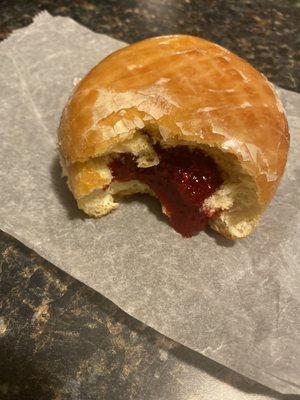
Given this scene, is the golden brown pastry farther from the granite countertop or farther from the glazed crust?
the granite countertop

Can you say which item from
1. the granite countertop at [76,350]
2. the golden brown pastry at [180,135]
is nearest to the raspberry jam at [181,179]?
the golden brown pastry at [180,135]

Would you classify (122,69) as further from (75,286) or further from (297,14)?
(297,14)

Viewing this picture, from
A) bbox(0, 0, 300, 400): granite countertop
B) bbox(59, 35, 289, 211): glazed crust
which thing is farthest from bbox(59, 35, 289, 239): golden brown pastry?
bbox(0, 0, 300, 400): granite countertop

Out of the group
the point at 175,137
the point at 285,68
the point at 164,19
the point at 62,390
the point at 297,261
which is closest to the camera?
the point at 62,390

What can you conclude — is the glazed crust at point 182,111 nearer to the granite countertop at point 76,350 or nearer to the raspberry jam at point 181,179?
the raspberry jam at point 181,179

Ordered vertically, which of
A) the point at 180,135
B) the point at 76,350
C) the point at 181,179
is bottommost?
the point at 76,350

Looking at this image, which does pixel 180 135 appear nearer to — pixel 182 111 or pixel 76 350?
pixel 182 111

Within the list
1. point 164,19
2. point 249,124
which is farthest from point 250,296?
point 164,19

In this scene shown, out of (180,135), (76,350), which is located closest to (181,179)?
(180,135)
